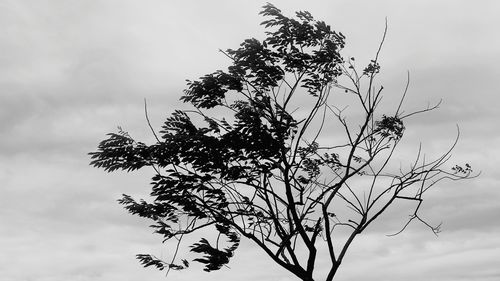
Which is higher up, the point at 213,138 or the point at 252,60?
the point at 252,60

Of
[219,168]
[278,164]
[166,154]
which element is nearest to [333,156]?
[278,164]

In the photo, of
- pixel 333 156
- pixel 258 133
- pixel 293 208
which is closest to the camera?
pixel 258 133

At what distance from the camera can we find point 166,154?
17141 millimetres

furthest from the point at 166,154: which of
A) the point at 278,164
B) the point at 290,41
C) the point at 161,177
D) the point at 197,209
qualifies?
the point at 290,41

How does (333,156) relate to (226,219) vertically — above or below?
above

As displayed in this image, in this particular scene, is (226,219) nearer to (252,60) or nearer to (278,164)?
(278,164)

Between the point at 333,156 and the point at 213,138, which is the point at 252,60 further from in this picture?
the point at 333,156

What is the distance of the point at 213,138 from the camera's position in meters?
17.2

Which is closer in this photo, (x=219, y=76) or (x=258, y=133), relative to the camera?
(x=258, y=133)

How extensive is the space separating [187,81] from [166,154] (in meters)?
2.40

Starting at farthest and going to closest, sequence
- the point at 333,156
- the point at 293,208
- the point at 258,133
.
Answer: the point at 333,156 → the point at 293,208 → the point at 258,133

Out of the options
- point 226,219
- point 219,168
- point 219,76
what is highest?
point 219,76

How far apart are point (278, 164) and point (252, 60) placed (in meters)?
3.01

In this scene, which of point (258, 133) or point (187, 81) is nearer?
point (258, 133)
